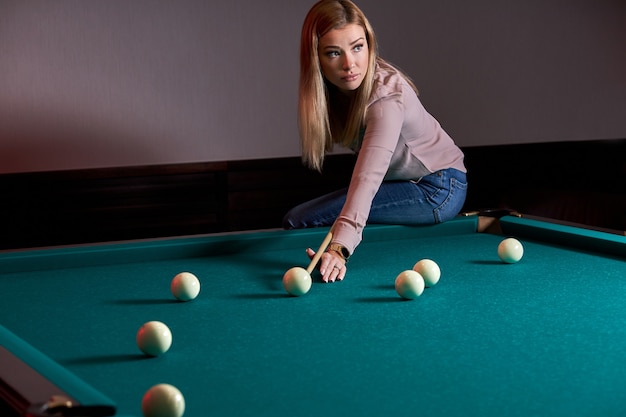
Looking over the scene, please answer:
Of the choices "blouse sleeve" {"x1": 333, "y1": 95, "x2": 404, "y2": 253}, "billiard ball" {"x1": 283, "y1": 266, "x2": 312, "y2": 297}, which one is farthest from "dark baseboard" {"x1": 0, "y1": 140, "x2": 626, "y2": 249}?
"billiard ball" {"x1": 283, "y1": 266, "x2": 312, "y2": 297}

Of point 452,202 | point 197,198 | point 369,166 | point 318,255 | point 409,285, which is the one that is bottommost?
point 409,285

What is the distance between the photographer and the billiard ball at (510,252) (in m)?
2.43

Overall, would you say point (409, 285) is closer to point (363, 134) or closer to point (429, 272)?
point (429, 272)

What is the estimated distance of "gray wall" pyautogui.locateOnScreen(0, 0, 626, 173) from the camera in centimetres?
416

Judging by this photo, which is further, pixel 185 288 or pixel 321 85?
pixel 321 85

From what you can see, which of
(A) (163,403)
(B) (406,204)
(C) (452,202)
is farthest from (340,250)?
(A) (163,403)

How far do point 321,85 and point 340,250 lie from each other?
0.69 m

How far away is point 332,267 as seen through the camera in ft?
7.79

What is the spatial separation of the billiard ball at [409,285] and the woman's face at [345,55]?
988 millimetres

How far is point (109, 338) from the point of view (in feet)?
5.99

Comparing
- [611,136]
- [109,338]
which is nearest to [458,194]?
[109,338]

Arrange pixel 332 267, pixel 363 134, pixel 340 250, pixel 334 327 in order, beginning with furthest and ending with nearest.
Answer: pixel 363 134 → pixel 340 250 → pixel 332 267 → pixel 334 327

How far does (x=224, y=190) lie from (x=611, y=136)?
251 centimetres

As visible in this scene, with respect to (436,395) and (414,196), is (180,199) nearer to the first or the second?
(414,196)
